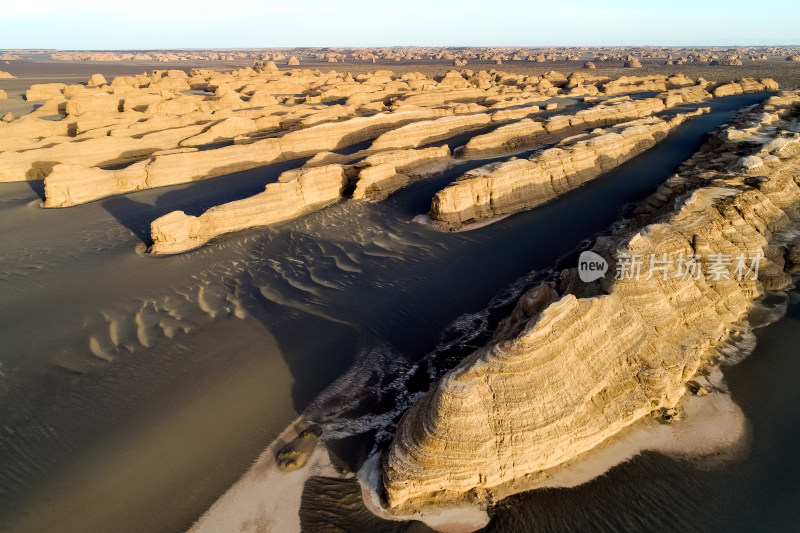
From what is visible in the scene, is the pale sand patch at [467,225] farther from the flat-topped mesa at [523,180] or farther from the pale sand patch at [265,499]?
the pale sand patch at [265,499]

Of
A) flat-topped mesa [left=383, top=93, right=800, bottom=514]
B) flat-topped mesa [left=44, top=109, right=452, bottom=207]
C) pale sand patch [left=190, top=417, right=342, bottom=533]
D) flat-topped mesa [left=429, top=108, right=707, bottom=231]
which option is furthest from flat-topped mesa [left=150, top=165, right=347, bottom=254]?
flat-topped mesa [left=383, top=93, right=800, bottom=514]

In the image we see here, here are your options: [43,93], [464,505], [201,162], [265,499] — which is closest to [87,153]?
[201,162]

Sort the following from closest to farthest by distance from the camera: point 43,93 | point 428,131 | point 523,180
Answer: point 523,180 < point 428,131 < point 43,93

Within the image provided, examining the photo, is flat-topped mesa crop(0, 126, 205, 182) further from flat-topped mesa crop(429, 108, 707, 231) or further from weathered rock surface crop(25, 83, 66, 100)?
weathered rock surface crop(25, 83, 66, 100)

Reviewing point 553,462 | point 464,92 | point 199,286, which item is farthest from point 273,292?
point 464,92

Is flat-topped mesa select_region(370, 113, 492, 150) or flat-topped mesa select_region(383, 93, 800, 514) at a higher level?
flat-topped mesa select_region(370, 113, 492, 150)

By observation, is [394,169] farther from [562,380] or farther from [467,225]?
[562,380]

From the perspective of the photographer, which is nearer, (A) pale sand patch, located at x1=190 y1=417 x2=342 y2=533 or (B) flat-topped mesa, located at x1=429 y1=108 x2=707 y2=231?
(A) pale sand patch, located at x1=190 y1=417 x2=342 y2=533

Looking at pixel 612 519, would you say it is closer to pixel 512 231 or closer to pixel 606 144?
pixel 512 231
